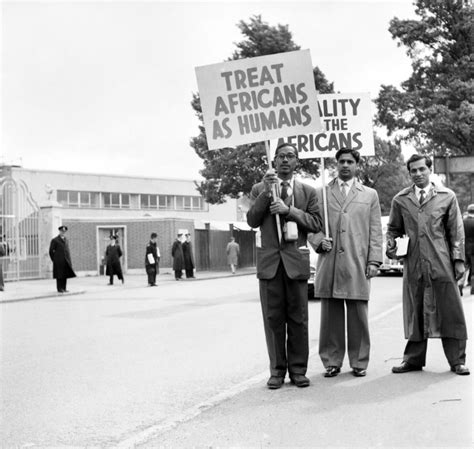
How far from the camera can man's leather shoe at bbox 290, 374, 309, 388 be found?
601cm

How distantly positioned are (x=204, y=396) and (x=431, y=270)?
2.27 metres

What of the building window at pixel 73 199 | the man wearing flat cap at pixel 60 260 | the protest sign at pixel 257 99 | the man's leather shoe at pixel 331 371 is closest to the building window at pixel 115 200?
the building window at pixel 73 199

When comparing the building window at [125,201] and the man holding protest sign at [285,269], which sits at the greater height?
the building window at [125,201]

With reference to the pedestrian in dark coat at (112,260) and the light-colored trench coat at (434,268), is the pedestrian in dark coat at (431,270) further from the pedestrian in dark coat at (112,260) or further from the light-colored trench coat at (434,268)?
the pedestrian in dark coat at (112,260)

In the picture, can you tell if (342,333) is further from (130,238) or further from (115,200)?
(115,200)

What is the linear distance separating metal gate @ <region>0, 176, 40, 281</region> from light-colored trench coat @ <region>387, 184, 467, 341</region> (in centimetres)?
2163

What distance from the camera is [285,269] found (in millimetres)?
6031

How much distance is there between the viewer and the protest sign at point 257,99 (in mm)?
6738

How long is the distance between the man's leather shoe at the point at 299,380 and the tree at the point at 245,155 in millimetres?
31944

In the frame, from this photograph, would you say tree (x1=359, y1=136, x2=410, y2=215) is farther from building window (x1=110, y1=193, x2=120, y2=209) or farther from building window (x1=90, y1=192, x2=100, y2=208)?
building window (x1=90, y1=192, x2=100, y2=208)

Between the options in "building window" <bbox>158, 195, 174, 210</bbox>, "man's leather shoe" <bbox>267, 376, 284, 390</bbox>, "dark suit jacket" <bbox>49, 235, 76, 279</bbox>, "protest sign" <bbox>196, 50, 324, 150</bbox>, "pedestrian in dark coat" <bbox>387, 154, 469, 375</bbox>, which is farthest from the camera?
"building window" <bbox>158, 195, 174, 210</bbox>

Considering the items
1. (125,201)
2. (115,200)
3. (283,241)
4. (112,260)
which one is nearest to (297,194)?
(283,241)

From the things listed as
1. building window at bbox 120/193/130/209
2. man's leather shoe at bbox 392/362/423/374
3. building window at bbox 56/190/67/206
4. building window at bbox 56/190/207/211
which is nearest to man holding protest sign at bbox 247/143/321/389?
man's leather shoe at bbox 392/362/423/374

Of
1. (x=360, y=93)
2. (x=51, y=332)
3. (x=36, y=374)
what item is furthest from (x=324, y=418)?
(x=51, y=332)
